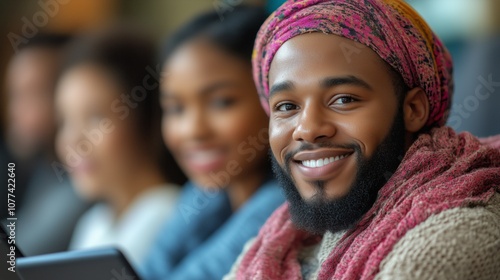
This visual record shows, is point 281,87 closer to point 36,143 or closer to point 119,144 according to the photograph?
point 119,144

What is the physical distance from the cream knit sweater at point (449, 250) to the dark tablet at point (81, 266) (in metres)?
0.39

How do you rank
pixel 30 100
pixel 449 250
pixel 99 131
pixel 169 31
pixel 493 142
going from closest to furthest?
pixel 449 250 < pixel 493 142 < pixel 99 131 < pixel 169 31 < pixel 30 100

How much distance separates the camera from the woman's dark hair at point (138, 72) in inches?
102

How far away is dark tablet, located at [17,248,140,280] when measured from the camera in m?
1.06

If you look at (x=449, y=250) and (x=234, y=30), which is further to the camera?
(x=234, y=30)

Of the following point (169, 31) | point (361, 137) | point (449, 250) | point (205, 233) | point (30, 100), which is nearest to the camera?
point (449, 250)

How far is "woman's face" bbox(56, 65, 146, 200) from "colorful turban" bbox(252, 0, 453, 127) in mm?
1384

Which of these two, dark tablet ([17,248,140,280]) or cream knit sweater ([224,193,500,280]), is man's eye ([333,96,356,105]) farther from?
dark tablet ([17,248,140,280])

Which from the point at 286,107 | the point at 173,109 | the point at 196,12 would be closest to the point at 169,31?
the point at 196,12

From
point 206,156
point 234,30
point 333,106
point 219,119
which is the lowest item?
point 206,156

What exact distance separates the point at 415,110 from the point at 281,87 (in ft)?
0.81

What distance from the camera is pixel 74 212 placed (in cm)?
298

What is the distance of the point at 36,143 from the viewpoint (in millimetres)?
3184

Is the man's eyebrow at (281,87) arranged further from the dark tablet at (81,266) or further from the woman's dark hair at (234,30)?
the woman's dark hair at (234,30)
